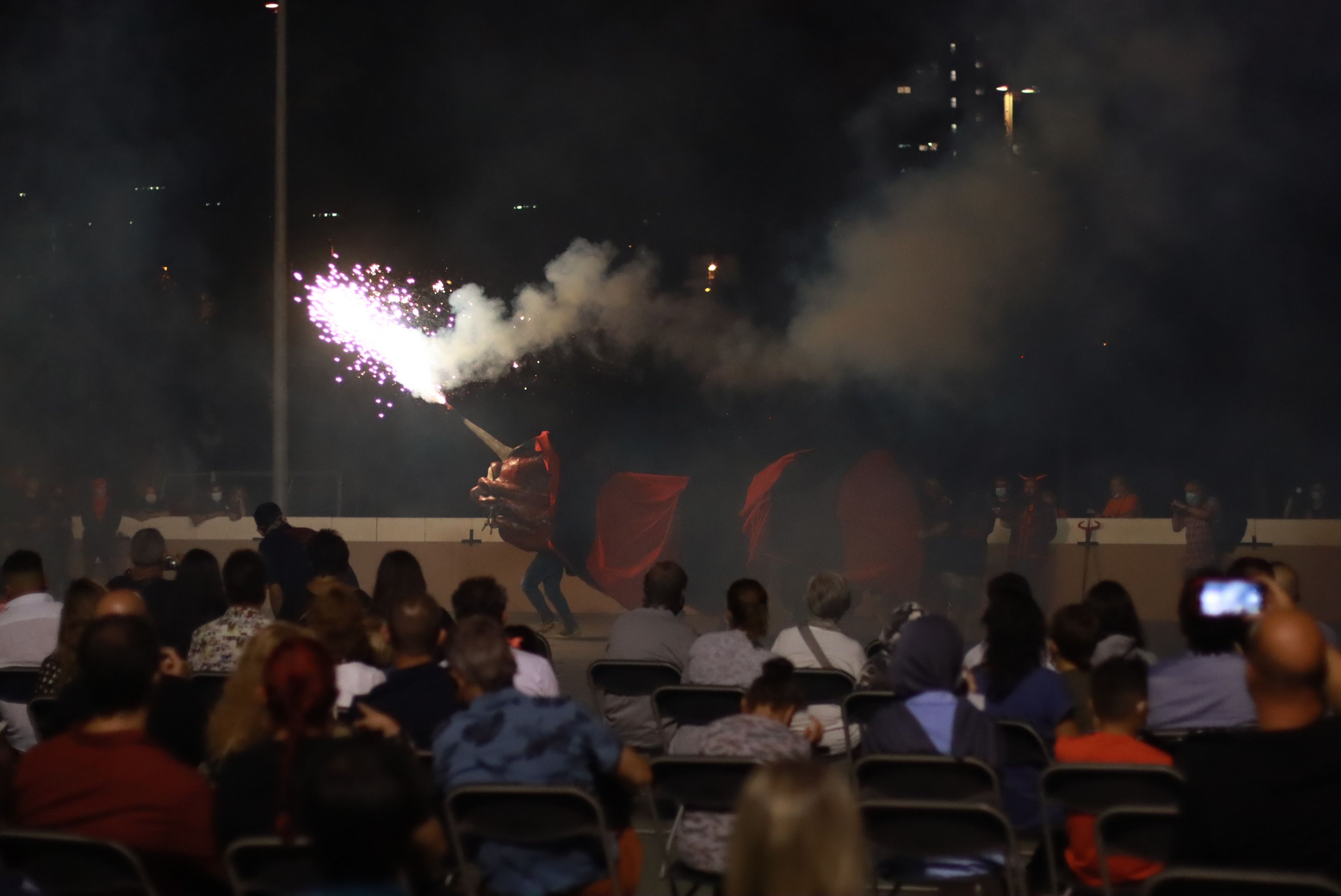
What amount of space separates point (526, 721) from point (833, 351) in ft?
41.9

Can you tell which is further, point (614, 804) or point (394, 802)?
point (614, 804)

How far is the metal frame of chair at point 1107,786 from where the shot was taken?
12.0ft

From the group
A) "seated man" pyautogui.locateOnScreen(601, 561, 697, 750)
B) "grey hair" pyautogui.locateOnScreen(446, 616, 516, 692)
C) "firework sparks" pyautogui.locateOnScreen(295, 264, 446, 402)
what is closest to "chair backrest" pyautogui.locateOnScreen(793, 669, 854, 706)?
"seated man" pyautogui.locateOnScreen(601, 561, 697, 750)

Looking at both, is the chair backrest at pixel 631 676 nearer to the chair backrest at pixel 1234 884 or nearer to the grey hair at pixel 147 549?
the grey hair at pixel 147 549

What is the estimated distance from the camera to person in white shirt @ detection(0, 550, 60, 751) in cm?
585

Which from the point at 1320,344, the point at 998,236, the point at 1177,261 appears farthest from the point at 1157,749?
the point at 1320,344

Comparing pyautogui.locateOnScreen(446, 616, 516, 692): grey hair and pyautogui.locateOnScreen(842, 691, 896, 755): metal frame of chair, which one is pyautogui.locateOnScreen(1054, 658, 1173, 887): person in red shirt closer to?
pyautogui.locateOnScreen(842, 691, 896, 755): metal frame of chair

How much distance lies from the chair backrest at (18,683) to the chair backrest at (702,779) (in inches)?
111

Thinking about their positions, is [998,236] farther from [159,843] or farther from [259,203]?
[259,203]

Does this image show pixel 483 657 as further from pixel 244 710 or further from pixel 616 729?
pixel 616 729

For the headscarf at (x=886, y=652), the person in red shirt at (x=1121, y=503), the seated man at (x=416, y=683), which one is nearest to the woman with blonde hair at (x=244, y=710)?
the seated man at (x=416, y=683)

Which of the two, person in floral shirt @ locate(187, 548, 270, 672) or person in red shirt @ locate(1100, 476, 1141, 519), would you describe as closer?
person in floral shirt @ locate(187, 548, 270, 672)

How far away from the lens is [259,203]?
2608 cm

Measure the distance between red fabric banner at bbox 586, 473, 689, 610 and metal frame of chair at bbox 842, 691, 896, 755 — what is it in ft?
29.3
